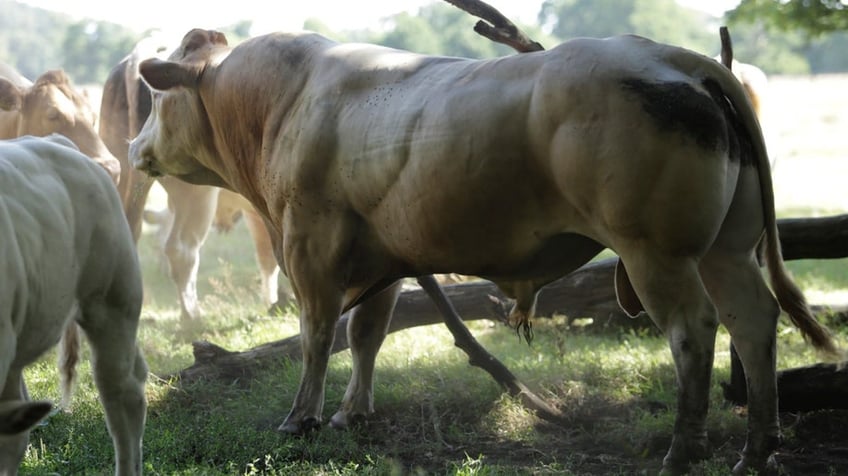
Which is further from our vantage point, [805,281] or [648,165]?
[805,281]

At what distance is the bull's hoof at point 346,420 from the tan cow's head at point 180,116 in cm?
195

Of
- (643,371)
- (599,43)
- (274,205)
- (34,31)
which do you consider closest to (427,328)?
(643,371)

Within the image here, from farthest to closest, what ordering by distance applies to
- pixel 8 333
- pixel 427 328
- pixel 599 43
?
1. pixel 427 328
2. pixel 599 43
3. pixel 8 333

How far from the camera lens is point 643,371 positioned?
7285 millimetres

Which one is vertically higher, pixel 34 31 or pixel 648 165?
pixel 648 165

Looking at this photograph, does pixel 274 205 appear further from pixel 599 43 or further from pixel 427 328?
pixel 427 328

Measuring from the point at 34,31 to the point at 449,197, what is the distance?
49.1 metres

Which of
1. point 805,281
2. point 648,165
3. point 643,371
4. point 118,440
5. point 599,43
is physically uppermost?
point 599,43

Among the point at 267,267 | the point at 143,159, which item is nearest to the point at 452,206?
the point at 143,159

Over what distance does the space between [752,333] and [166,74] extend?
3918 millimetres

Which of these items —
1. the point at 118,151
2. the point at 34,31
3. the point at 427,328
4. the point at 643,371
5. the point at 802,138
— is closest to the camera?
the point at 643,371

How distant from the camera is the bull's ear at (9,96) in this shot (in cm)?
894

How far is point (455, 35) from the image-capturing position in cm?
3784

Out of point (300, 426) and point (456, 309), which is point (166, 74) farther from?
point (456, 309)
